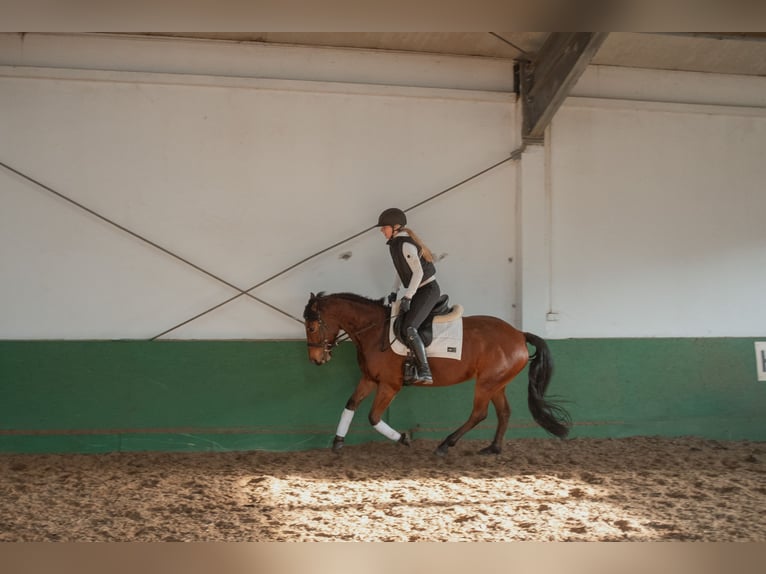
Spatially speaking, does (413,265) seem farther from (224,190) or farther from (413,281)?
(224,190)

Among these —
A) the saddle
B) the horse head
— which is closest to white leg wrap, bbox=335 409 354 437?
the horse head

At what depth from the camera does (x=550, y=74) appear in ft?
18.7

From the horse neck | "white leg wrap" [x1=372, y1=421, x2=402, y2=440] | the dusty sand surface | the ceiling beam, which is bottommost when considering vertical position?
the dusty sand surface

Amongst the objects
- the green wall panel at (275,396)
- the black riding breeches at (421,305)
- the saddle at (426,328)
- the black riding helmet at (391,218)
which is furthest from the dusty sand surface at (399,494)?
Answer: the black riding helmet at (391,218)

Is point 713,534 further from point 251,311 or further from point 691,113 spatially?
point 691,113

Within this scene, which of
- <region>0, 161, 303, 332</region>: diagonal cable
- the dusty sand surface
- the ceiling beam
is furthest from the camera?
<region>0, 161, 303, 332</region>: diagonal cable

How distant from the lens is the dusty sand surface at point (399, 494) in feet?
11.3

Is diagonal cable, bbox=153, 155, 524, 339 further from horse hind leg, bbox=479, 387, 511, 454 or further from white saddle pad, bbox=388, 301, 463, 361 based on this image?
horse hind leg, bbox=479, 387, 511, 454

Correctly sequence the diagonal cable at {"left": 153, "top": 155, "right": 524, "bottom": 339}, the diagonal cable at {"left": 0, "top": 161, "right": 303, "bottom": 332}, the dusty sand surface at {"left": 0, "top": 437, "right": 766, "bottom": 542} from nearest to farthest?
the dusty sand surface at {"left": 0, "top": 437, "right": 766, "bottom": 542} < the diagonal cable at {"left": 0, "top": 161, "right": 303, "bottom": 332} < the diagonal cable at {"left": 153, "top": 155, "right": 524, "bottom": 339}

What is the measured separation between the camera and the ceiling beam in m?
5.27

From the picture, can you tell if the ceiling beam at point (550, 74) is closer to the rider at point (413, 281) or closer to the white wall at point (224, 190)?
the white wall at point (224, 190)

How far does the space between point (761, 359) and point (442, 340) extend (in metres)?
3.33

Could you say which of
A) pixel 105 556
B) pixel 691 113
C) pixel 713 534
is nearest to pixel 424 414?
pixel 713 534

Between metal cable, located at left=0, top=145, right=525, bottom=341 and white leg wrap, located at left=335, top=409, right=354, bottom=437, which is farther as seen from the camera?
metal cable, located at left=0, top=145, right=525, bottom=341
